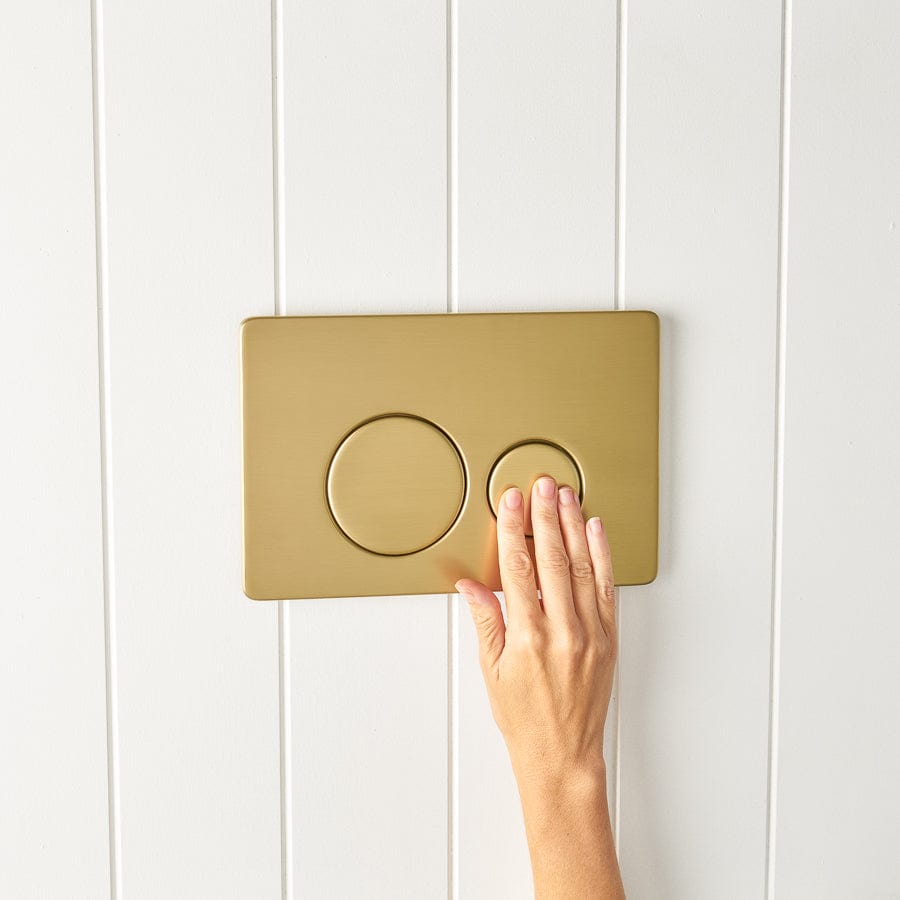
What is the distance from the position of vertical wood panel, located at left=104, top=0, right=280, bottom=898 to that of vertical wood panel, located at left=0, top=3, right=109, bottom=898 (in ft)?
0.07

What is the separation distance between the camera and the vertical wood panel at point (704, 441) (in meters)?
0.77

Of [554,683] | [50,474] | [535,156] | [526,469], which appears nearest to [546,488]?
[526,469]

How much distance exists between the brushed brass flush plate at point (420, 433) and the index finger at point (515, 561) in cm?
2

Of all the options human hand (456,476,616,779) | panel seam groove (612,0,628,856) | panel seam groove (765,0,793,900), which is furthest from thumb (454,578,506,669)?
panel seam groove (765,0,793,900)

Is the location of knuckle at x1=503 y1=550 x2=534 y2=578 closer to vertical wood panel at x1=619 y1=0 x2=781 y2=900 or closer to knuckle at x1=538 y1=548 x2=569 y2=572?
knuckle at x1=538 y1=548 x2=569 y2=572

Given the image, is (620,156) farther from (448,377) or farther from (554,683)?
(554,683)

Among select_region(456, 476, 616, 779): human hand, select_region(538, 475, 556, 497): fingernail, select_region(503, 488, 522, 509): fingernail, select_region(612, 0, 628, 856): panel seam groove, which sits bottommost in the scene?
select_region(456, 476, 616, 779): human hand

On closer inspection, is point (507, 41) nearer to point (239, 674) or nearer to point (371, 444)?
point (371, 444)

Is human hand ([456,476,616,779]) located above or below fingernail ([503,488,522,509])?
below

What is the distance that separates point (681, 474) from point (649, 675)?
6.7 inches

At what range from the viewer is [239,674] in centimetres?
76

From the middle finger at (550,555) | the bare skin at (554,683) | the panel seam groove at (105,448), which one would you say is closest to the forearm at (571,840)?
the bare skin at (554,683)

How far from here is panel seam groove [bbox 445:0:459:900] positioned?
29.2 inches

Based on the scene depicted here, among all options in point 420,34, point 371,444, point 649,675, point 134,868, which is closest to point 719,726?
point 649,675
